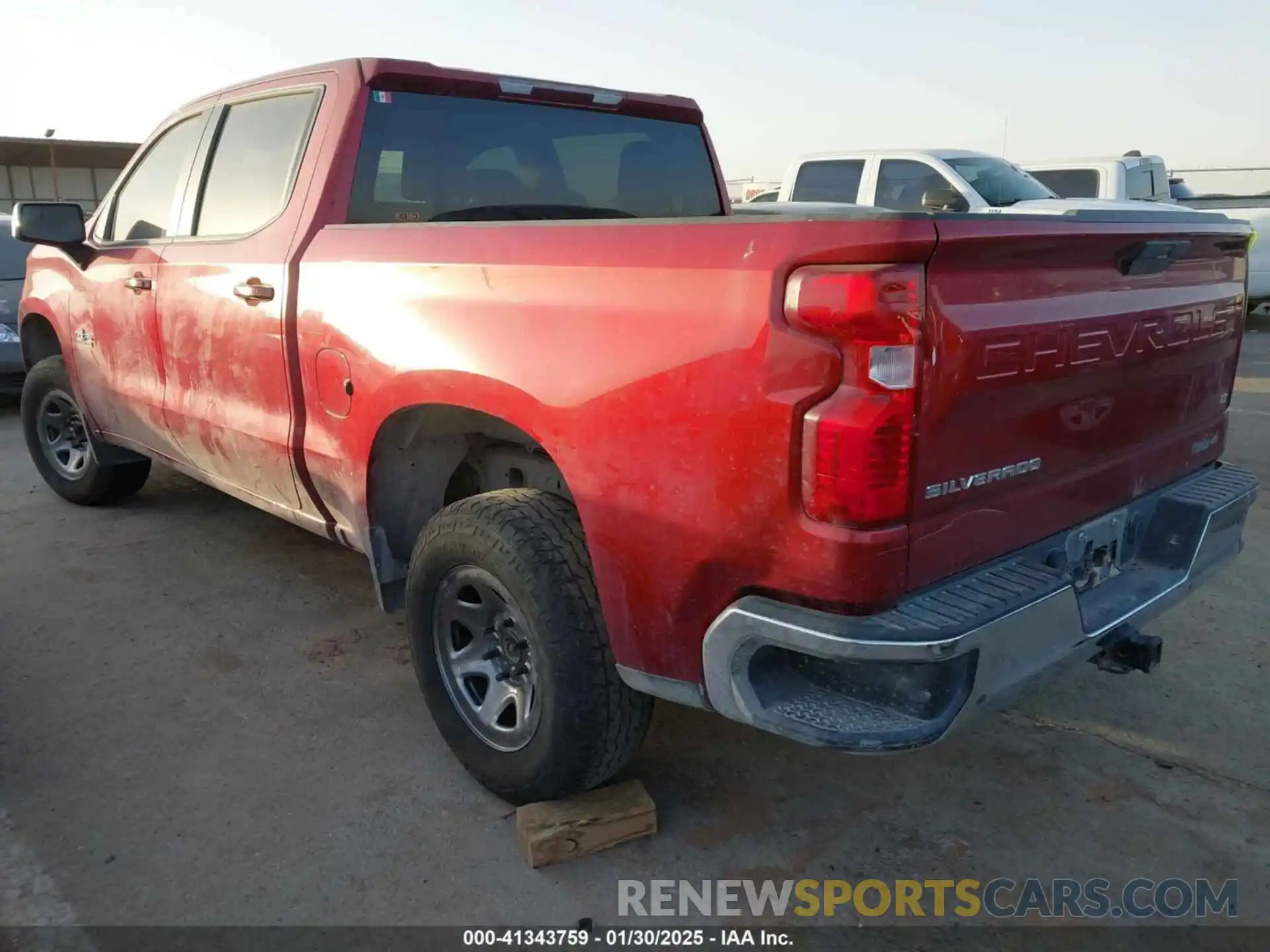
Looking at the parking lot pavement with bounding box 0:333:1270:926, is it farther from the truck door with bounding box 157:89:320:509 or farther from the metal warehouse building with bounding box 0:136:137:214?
the metal warehouse building with bounding box 0:136:137:214

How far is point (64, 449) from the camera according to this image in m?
5.34

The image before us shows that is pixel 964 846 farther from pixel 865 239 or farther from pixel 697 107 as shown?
pixel 697 107

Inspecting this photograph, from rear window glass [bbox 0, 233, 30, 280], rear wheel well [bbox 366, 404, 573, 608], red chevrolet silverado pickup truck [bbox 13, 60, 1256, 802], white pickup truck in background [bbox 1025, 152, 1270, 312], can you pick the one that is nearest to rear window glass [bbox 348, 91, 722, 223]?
red chevrolet silverado pickup truck [bbox 13, 60, 1256, 802]

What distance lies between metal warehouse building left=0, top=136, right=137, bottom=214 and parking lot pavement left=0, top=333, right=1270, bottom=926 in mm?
23028

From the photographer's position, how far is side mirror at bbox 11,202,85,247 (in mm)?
4156

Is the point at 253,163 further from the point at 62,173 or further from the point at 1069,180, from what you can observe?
the point at 62,173

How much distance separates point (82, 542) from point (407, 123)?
2.90 metres

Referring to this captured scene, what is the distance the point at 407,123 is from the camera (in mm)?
3266

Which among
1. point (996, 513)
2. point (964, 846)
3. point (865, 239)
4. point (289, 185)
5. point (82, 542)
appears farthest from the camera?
point (82, 542)

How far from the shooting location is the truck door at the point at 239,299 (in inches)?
128

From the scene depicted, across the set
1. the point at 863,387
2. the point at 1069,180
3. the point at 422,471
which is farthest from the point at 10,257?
the point at 1069,180

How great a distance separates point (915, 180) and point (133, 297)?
745 centimetres

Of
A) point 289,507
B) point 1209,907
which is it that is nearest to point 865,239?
point 1209,907

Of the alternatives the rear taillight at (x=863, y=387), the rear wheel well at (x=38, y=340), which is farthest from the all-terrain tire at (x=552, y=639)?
the rear wheel well at (x=38, y=340)
